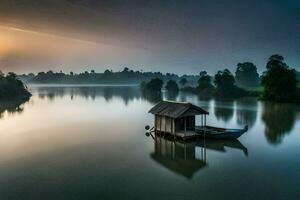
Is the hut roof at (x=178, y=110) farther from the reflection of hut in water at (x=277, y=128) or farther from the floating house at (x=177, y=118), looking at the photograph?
the reflection of hut in water at (x=277, y=128)

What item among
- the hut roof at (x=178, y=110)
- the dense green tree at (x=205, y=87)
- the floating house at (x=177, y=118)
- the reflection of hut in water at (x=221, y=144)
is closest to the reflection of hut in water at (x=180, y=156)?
the reflection of hut in water at (x=221, y=144)

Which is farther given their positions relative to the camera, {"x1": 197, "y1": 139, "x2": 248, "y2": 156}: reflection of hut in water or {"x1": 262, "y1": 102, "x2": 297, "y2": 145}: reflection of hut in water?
{"x1": 262, "y1": 102, "x2": 297, "y2": 145}: reflection of hut in water

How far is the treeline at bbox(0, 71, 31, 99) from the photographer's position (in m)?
67.4

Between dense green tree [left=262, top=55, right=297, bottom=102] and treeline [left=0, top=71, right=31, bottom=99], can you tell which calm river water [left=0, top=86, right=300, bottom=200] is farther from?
treeline [left=0, top=71, right=31, bottom=99]

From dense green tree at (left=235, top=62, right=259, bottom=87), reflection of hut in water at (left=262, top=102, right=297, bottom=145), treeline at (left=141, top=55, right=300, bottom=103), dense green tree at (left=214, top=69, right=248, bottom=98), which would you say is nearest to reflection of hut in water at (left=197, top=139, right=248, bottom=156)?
reflection of hut in water at (left=262, top=102, right=297, bottom=145)

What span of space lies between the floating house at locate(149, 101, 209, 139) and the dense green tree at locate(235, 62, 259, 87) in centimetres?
12159

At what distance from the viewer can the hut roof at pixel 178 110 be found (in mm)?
23625

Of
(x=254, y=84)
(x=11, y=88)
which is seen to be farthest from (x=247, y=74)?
(x=11, y=88)

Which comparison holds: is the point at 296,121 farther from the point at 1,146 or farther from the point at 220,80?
the point at 220,80

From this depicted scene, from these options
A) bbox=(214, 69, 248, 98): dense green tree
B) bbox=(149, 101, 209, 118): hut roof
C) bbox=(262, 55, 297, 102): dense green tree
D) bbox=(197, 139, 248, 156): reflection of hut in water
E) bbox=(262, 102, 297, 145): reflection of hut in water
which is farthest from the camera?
bbox=(214, 69, 248, 98): dense green tree

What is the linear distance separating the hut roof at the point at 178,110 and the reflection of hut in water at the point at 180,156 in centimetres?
217

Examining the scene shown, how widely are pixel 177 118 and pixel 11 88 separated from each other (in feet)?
190

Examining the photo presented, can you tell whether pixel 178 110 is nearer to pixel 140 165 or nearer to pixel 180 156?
pixel 180 156

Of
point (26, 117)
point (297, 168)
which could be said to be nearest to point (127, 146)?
point (297, 168)
